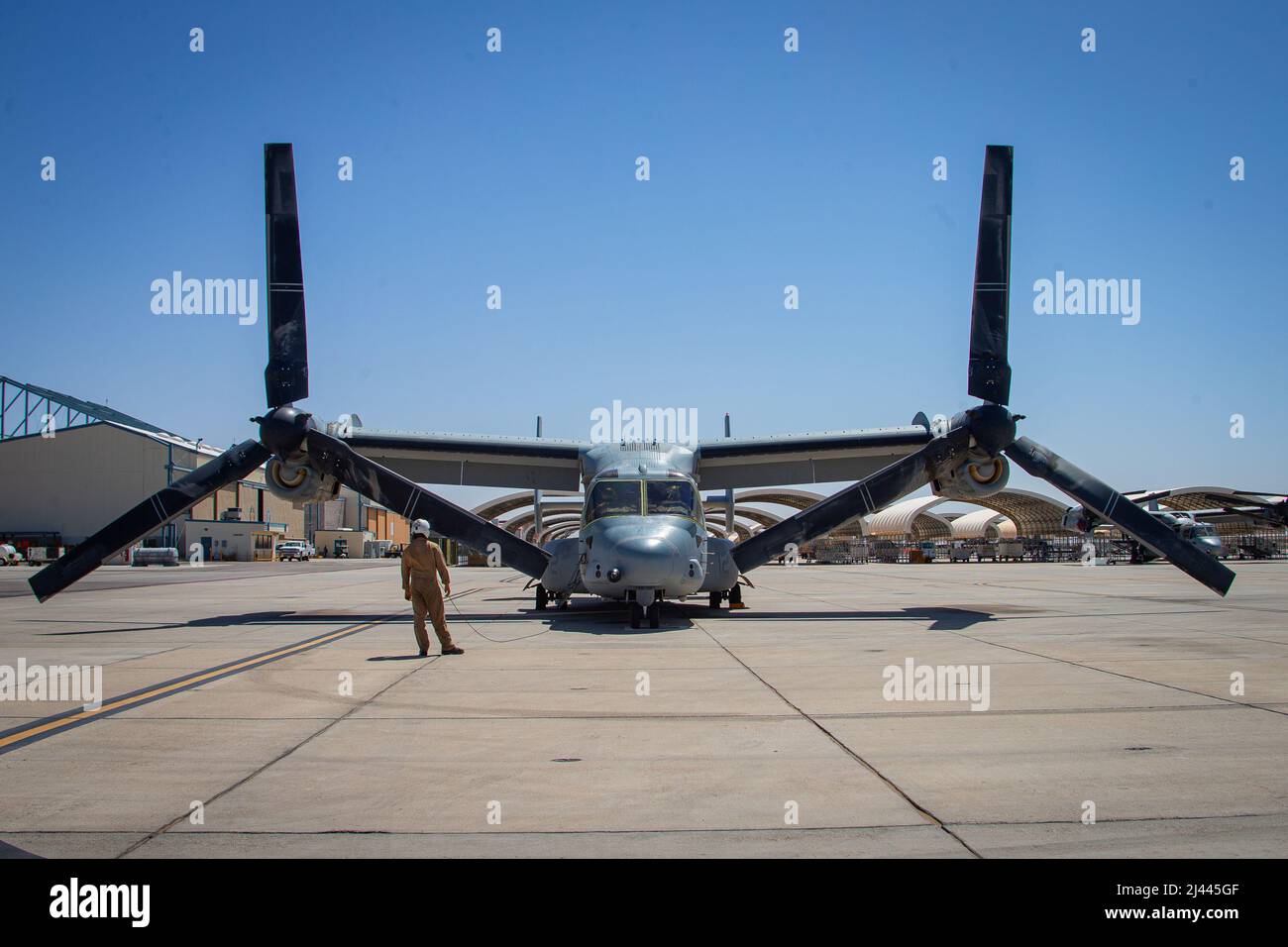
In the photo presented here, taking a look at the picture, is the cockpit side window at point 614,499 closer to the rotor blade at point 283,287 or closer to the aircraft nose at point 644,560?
the aircraft nose at point 644,560

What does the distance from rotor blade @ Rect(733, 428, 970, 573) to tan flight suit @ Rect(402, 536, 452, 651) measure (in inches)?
307

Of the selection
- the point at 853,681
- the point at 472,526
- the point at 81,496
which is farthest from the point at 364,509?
the point at 853,681

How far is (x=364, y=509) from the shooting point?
114250mm

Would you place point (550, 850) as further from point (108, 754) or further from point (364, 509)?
point (364, 509)

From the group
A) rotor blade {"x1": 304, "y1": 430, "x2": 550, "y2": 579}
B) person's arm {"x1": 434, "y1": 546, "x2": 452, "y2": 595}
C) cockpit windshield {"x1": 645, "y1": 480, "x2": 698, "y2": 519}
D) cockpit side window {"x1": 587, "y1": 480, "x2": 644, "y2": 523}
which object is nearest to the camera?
person's arm {"x1": 434, "y1": 546, "x2": 452, "y2": 595}

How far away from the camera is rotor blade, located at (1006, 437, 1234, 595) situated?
16828mm

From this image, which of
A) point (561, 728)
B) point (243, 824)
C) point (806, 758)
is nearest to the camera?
point (243, 824)

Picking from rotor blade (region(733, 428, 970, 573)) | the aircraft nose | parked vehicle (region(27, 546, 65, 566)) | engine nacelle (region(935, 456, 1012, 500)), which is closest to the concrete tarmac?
the aircraft nose

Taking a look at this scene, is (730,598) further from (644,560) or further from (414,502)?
(414,502)

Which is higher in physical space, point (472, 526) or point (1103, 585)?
point (472, 526)

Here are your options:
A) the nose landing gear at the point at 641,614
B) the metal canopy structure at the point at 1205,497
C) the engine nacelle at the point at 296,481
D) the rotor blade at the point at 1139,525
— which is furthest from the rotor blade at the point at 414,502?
the metal canopy structure at the point at 1205,497

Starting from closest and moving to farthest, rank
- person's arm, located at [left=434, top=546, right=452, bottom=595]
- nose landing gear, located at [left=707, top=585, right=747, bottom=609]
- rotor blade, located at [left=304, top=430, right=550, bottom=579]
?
person's arm, located at [left=434, top=546, right=452, bottom=595], rotor blade, located at [left=304, top=430, right=550, bottom=579], nose landing gear, located at [left=707, top=585, right=747, bottom=609]

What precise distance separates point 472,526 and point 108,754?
11437 mm

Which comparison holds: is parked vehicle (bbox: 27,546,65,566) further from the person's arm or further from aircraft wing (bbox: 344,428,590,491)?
the person's arm
